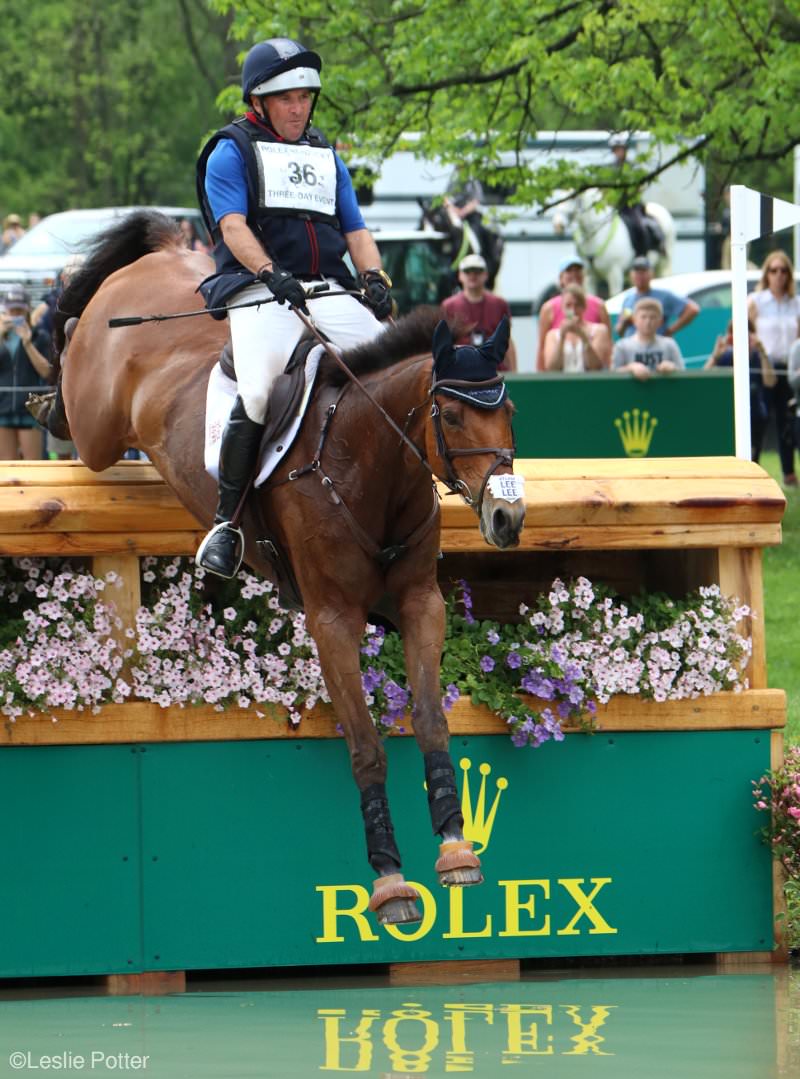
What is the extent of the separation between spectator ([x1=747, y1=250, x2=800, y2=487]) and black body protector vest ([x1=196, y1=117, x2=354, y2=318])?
10.5 meters

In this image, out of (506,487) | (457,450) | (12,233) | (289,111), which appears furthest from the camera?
(12,233)

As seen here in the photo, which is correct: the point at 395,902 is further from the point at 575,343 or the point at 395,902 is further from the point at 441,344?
the point at 575,343

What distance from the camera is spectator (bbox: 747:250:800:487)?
1639 centimetres

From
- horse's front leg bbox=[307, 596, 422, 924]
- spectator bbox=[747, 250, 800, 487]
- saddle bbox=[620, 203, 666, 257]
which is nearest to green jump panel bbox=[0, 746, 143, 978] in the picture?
horse's front leg bbox=[307, 596, 422, 924]

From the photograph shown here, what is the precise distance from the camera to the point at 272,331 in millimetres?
6082

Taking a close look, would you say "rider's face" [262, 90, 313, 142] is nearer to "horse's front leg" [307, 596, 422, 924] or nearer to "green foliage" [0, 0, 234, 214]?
"horse's front leg" [307, 596, 422, 924]

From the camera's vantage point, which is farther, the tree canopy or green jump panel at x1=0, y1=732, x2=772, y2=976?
the tree canopy

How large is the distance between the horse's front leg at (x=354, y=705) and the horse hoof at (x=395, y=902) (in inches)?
4.7

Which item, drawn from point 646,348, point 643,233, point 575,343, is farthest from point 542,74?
point 643,233

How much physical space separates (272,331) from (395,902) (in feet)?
5.92

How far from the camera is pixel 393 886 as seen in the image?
5.49 m

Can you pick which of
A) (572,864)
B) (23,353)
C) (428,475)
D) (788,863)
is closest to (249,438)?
(428,475)

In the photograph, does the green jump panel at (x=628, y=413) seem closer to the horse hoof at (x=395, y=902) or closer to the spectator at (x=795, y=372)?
the spectator at (x=795, y=372)

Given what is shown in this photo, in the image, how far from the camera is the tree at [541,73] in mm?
13969
